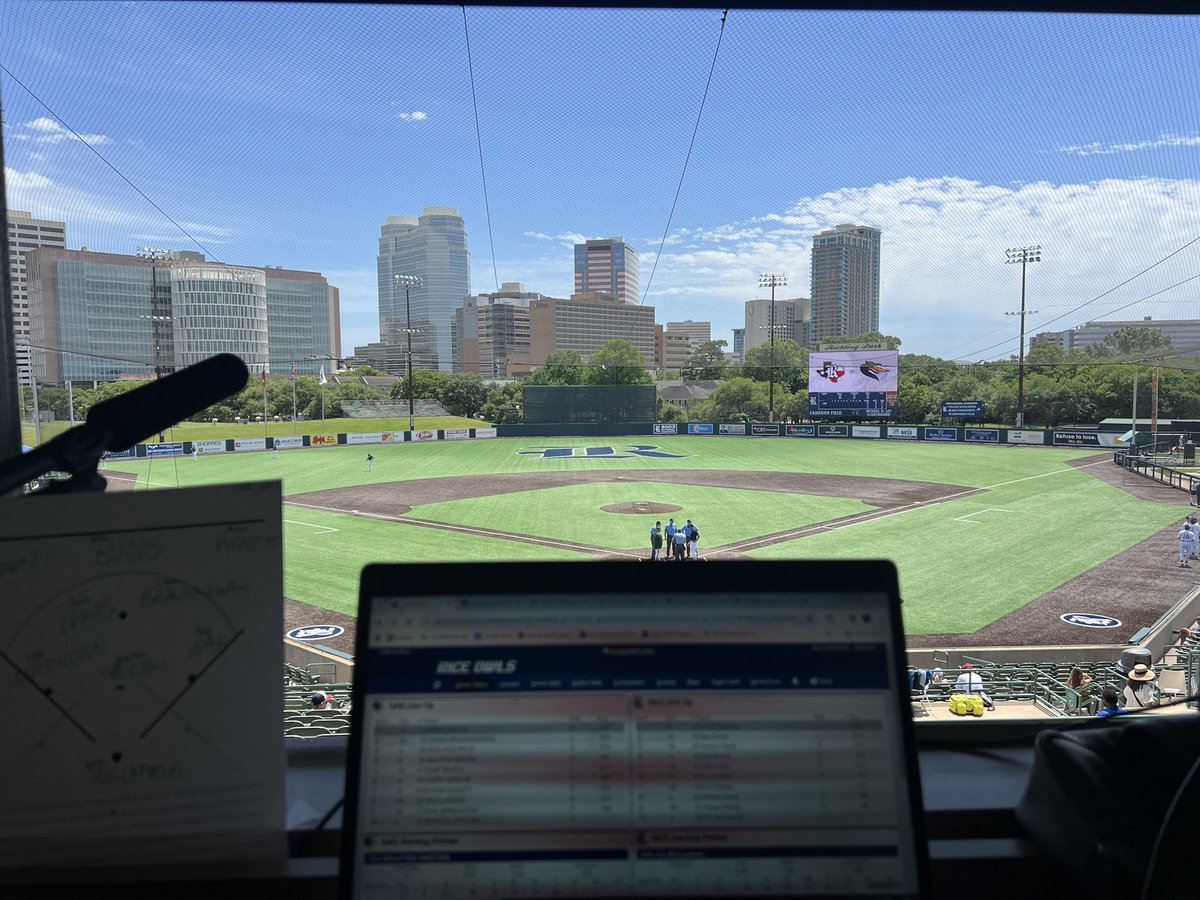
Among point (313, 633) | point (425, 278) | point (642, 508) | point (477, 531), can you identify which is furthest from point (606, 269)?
point (642, 508)

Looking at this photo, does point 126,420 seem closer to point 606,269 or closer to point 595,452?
point 606,269

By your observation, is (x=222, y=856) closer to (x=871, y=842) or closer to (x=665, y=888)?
(x=665, y=888)

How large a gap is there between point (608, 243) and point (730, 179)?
7.31 feet

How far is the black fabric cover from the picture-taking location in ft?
2.63

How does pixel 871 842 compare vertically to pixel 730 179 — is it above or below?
below

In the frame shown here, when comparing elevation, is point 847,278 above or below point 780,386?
above

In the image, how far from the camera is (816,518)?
46.2 feet

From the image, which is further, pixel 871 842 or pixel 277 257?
pixel 277 257

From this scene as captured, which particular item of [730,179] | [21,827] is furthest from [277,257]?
[21,827]

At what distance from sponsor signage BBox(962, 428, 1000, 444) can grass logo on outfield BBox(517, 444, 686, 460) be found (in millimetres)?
10811

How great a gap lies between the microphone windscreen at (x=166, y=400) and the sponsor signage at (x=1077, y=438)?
2774cm

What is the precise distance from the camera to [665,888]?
23.8 inches

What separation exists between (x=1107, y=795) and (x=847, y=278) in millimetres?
3220

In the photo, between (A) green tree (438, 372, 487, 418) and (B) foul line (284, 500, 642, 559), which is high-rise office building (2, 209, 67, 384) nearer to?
(A) green tree (438, 372, 487, 418)
